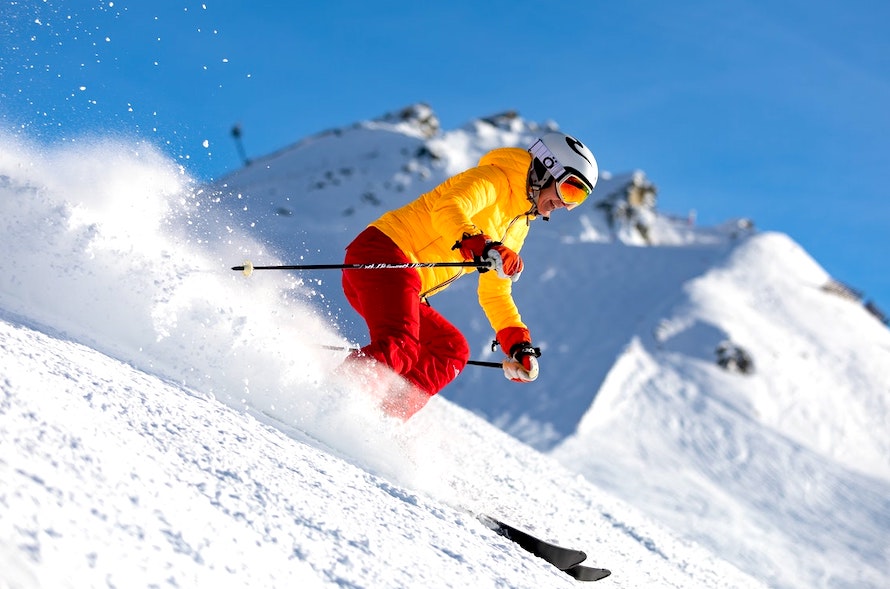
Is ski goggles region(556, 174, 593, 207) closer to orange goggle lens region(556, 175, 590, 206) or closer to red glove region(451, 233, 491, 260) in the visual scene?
orange goggle lens region(556, 175, 590, 206)

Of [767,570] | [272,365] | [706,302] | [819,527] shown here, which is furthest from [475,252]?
[706,302]

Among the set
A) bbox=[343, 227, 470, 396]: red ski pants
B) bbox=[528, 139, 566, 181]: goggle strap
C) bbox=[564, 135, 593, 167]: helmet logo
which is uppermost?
bbox=[564, 135, 593, 167]: helmet logo

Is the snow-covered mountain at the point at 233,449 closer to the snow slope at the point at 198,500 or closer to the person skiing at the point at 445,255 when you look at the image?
the snow slope at the point at 198,500

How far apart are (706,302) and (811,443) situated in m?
5.73

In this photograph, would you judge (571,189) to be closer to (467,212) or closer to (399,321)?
(467,212)

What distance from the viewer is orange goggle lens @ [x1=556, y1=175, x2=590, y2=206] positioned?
4.72 m

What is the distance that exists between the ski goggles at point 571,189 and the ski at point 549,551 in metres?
1.97

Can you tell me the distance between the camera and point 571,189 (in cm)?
476

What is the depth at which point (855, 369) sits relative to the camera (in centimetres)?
2142

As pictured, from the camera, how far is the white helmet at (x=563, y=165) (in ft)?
15.4

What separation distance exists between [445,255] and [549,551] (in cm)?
199

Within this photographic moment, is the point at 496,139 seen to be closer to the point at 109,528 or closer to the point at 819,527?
the point at 819,527

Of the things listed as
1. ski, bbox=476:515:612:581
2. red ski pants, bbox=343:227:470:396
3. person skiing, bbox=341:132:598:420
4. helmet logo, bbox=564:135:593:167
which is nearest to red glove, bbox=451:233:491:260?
person skiing, bbox=341:132:598:420

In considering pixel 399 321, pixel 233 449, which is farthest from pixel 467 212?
pixel 233 449
